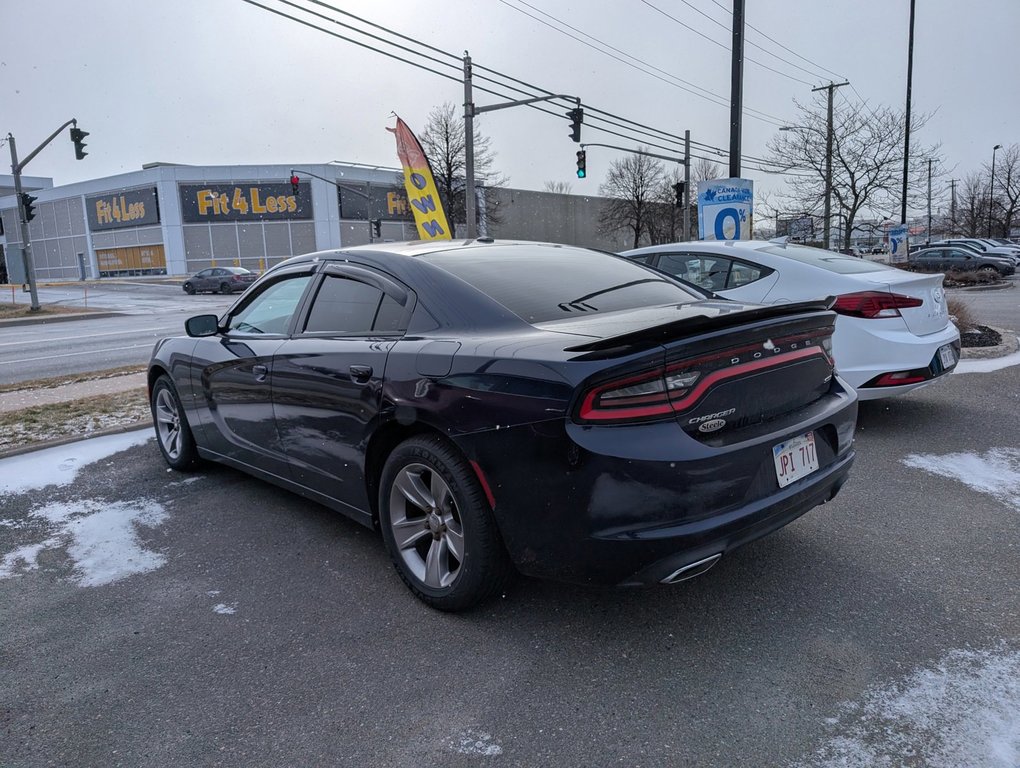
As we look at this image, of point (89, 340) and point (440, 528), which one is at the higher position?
point (440, 528)

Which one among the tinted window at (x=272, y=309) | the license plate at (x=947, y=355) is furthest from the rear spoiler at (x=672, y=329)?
the license plate at (x=947, y=355)

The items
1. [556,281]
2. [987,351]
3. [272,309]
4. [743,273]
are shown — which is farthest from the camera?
[987,351]

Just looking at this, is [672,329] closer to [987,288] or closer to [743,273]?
[743,273]

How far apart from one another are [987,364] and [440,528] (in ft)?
25.6

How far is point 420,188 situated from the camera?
741 inches

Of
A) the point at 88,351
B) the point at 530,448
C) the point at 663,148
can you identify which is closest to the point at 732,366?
the point at 530,448

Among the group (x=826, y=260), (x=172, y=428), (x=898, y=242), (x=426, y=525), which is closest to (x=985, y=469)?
(x=826, y=260)

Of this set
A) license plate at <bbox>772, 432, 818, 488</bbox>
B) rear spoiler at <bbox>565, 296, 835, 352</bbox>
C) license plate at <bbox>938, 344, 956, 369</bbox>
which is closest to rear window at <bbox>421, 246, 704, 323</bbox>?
rear spoiler at <bbox>565, 296, 835, 352</bbox>

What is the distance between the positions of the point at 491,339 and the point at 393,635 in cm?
125

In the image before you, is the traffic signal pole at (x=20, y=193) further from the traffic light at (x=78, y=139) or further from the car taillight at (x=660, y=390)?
the car taillight at (x=660, y=390)

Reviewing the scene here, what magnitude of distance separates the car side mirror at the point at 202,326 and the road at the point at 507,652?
1162 millimetres

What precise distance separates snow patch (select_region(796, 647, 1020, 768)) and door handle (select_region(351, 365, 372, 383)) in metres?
2.20

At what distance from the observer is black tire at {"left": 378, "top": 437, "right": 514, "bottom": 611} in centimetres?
289

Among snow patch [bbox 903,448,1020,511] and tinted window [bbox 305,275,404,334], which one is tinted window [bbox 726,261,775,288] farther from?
tinted window [bbox 305,275,404,334]
